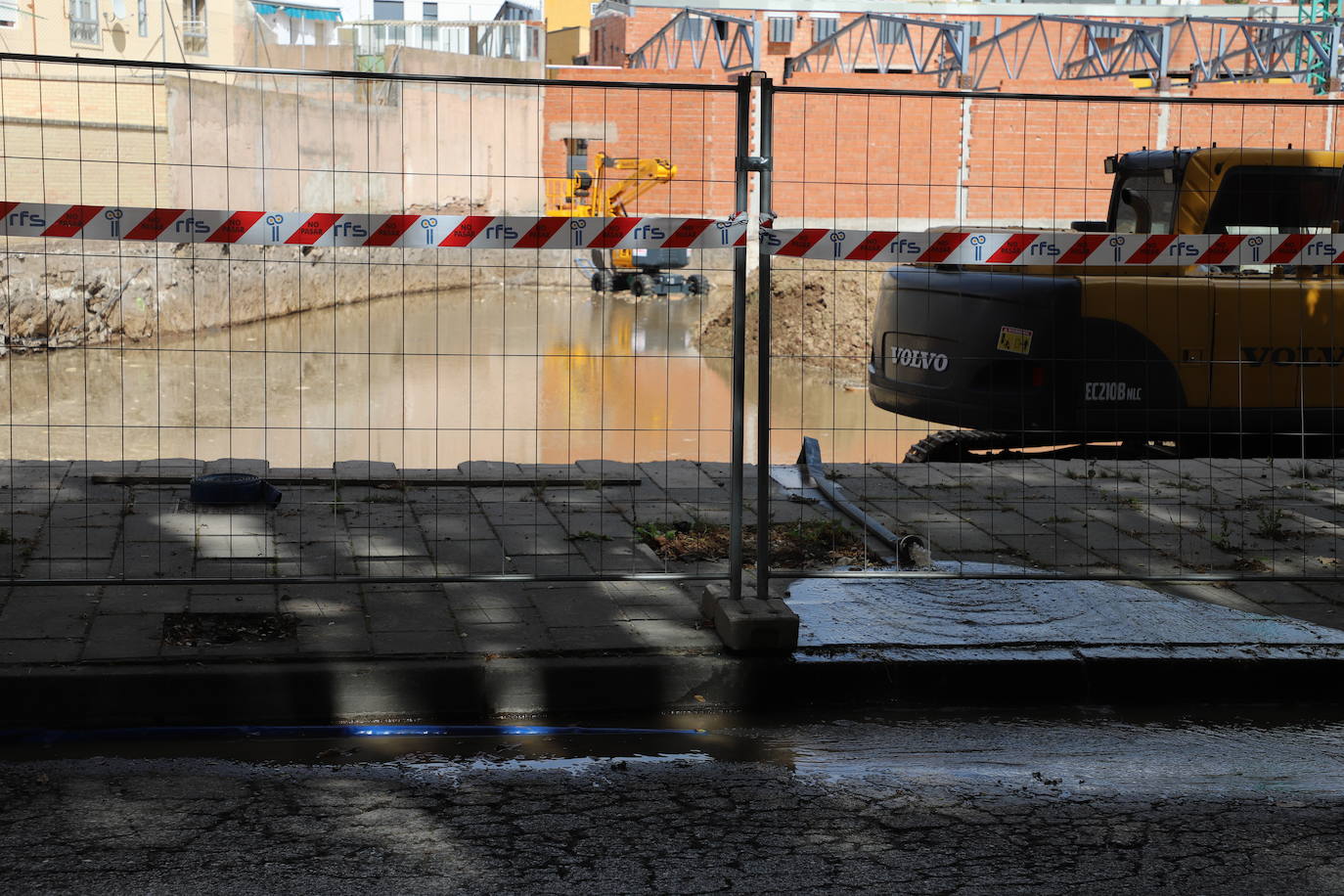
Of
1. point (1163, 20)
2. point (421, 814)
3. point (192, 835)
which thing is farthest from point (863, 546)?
point (1163, 20)

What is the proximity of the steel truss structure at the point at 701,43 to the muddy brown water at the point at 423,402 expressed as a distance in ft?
57.9

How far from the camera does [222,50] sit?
40.6 metres

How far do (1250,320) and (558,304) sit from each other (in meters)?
22.7

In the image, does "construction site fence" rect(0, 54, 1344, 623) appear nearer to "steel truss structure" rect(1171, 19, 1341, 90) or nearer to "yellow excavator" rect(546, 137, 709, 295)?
"yellow excavator" rect(546, 137, 709, 295)

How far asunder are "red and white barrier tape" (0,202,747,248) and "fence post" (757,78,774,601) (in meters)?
0.14

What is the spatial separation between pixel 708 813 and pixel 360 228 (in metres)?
2.67

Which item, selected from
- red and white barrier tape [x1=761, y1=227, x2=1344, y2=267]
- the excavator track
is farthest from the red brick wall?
red and white barrier tape [x1=761, y1=227, x2=1344, y2=267]

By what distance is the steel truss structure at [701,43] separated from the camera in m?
40.9

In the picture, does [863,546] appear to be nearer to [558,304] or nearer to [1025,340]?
[1025,340]

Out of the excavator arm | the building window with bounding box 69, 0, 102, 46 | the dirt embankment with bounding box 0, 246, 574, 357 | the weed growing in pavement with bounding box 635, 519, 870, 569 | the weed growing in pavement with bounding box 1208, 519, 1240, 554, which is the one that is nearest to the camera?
the weed growing in pavement with bounding box 635, 519, 870, 569

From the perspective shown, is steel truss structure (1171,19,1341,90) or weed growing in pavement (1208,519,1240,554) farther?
steel truss structure (1171,19,1341,90)

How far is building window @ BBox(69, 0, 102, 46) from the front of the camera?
36.6 meters

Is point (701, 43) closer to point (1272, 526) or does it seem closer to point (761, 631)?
point (1272, 526)

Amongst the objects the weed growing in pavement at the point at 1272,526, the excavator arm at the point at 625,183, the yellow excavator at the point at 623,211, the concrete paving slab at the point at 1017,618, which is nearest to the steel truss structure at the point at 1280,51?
the excavator arm at the point at 625,183
